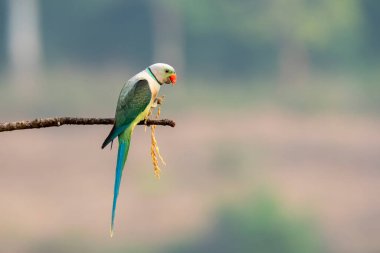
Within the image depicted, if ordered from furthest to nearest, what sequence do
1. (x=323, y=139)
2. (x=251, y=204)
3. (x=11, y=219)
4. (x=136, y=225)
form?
(x=323, y=139) < (x=251, y=204) < (x=136, y=225) < (x=11, y=219)

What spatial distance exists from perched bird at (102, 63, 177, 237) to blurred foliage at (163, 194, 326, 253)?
→ 16843 millimetres

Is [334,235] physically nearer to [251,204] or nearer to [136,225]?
[251,204]

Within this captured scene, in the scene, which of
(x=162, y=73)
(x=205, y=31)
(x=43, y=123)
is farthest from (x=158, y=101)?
(x=205, y=31)

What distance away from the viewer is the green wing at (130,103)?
183cm

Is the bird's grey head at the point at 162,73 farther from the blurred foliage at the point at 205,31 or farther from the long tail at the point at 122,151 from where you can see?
the blurred foliage at the point at 205,31

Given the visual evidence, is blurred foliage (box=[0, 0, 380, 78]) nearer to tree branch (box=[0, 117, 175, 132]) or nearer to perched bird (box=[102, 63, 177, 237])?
perched bird (box=[102, 63, 177, 237])

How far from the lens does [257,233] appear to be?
1895 centimetres

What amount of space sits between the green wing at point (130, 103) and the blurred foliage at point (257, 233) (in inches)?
663

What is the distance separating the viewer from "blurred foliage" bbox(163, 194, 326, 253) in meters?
18.8

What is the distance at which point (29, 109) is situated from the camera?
820 inches

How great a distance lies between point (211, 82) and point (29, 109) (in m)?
5.20

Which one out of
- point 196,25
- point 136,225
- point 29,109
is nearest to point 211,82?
point 196,25

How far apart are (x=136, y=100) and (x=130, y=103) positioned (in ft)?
0.05

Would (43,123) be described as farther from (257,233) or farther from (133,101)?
(257,233)
